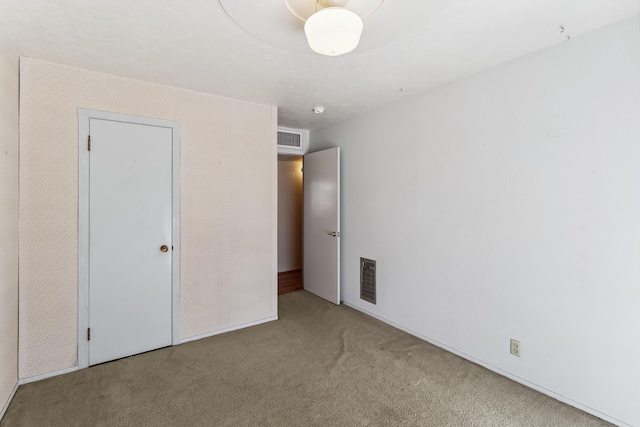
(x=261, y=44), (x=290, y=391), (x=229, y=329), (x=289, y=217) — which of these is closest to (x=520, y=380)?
(x=290, y=391)

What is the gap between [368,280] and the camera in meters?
3.60

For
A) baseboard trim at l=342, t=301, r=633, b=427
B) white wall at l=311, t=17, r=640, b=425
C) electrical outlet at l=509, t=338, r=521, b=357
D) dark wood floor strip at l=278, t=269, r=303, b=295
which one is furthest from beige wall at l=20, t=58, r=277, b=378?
electrical outlet at l=509, t=338, r=521, b=357

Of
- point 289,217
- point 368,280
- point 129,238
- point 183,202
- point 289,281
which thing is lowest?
point 289,281

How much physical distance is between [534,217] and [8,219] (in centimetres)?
348

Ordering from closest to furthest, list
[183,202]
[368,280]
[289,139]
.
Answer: [183,202] → [368,280] → [289,139]

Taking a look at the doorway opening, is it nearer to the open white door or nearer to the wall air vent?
the wall air vent

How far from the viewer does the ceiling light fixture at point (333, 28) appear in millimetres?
1381

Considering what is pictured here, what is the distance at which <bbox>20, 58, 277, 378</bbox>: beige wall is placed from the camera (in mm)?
2277

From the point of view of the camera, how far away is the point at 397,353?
2725mm

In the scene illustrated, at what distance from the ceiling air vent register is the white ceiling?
1.30 meters

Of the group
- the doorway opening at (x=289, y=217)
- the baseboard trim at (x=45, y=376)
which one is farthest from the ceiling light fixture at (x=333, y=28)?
the doorway opening at (x=289, y=217)

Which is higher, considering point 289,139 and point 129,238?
point 289,139

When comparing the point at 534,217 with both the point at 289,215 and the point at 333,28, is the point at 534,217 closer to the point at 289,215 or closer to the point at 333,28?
the point at 333,28

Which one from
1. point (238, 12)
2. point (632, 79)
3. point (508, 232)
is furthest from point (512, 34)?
point (238, 12)
